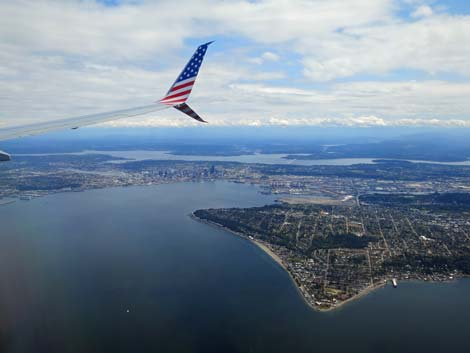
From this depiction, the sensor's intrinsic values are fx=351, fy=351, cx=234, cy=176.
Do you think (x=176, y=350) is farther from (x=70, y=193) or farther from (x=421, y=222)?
(x=70, y=193)

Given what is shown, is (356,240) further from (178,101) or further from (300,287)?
(178,101)

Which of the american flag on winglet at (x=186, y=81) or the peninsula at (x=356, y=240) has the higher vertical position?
the american flag on winglet at (x=186, y=81)

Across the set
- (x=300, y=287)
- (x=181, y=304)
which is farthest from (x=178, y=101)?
(x=300, y=287)

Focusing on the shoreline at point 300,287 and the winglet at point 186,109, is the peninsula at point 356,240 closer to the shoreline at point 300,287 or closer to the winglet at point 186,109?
the shoreline at point 300,287

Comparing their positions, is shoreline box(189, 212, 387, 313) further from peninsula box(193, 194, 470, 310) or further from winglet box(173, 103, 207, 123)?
winglet box(173, 103, 207, 123)

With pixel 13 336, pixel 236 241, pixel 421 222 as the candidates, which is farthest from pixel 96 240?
pixel 421 222

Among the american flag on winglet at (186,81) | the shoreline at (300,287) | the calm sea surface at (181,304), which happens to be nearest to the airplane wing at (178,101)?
the american flag on winglet at (186,81)

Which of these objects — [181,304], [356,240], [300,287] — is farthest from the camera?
[356,240]
